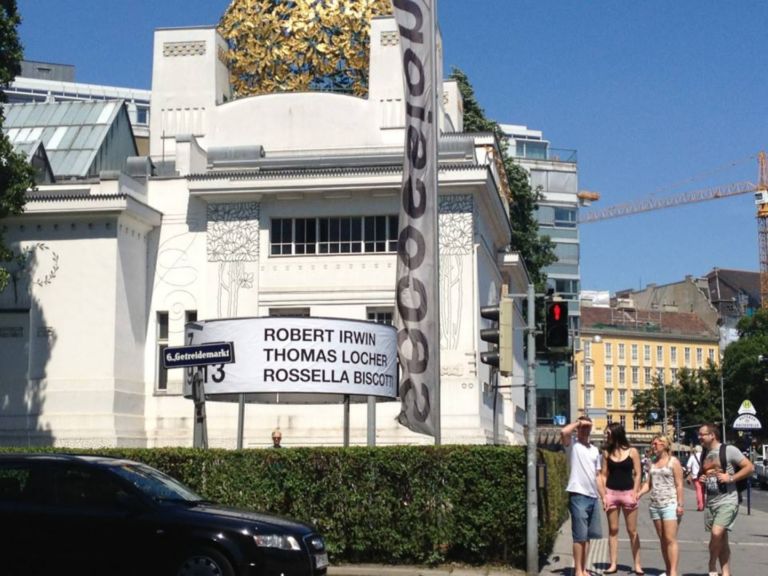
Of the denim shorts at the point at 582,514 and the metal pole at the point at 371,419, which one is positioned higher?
the metal pole at the point at 371,419

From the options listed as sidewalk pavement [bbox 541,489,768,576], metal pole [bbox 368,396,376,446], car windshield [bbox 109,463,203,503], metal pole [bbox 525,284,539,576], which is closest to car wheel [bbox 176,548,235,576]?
car windshield [bbox 109,463,203,503]

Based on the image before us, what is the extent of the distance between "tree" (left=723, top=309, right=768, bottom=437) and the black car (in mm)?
76523

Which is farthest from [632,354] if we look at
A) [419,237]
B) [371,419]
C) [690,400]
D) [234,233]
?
[419,237]

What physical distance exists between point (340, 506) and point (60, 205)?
1638 centimetres

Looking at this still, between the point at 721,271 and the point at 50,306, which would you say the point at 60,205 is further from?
the point at 721,271

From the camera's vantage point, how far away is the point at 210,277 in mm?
32062

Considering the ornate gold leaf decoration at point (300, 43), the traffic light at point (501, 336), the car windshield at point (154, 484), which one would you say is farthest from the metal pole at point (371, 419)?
the ornate gold leaf decoration at point (300, 43)

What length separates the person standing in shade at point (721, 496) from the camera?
47.0 ft

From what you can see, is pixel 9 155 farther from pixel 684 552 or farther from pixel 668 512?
pixel 668 512

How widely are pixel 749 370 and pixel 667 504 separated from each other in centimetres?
7807

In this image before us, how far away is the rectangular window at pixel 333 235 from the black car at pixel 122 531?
19.1 m

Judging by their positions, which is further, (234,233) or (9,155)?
(234,233)

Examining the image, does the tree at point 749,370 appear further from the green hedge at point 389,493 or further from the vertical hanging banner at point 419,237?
the green hedge at point 389,493

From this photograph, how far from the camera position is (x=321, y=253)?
1256 inches
